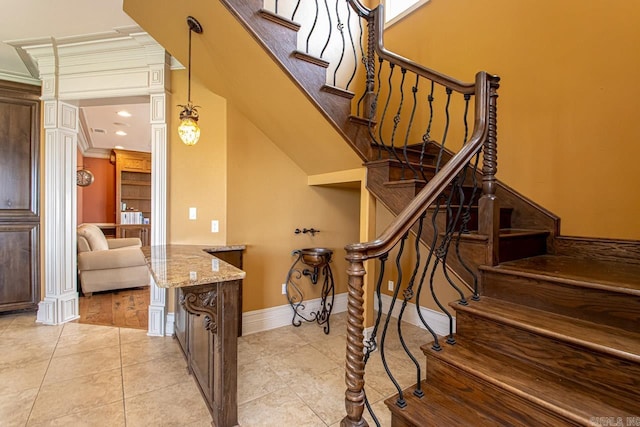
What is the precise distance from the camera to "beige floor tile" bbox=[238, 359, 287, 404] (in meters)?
1.94

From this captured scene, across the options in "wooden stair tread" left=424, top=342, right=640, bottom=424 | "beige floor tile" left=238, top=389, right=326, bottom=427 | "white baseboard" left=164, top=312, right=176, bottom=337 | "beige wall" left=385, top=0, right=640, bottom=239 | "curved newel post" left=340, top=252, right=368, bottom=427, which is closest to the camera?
"wooden stair tread" left=424, top=342, right=640, bottom=424

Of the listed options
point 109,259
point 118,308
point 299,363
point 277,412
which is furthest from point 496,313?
point 109,259

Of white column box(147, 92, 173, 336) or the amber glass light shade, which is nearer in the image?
the amber glass light shade

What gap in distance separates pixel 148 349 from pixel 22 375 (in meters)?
0.79

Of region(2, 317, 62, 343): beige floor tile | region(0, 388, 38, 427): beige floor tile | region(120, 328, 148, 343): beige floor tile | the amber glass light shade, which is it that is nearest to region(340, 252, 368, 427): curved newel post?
the amber glass light shade

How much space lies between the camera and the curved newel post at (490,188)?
1.57 m

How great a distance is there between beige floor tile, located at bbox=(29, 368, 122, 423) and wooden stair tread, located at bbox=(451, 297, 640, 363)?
224 centimetres

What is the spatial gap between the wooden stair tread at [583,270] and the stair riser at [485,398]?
0.58 metres

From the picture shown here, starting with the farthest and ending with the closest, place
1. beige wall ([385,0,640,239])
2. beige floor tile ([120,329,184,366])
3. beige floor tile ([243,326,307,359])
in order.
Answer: beige floor tile ([243,326,307,359]) → beige floor tile ([120,329,184,366]) → beige wall ([385,0,640,239])

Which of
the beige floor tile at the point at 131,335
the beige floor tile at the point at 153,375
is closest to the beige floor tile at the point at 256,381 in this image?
the beige floor tile at the point at 153,375

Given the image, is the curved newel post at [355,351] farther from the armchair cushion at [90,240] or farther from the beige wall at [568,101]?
the armchair cushion at [90,240]

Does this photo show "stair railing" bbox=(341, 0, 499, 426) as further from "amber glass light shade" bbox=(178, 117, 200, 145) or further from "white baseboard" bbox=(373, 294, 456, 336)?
"amber glass light shade" bbox=(178, 117, 200, 145)

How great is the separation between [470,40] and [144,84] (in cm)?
313

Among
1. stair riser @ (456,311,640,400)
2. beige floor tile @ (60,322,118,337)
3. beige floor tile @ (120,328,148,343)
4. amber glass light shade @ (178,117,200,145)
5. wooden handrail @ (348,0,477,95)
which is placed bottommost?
beige floor tile @ (120,328,148,343)
